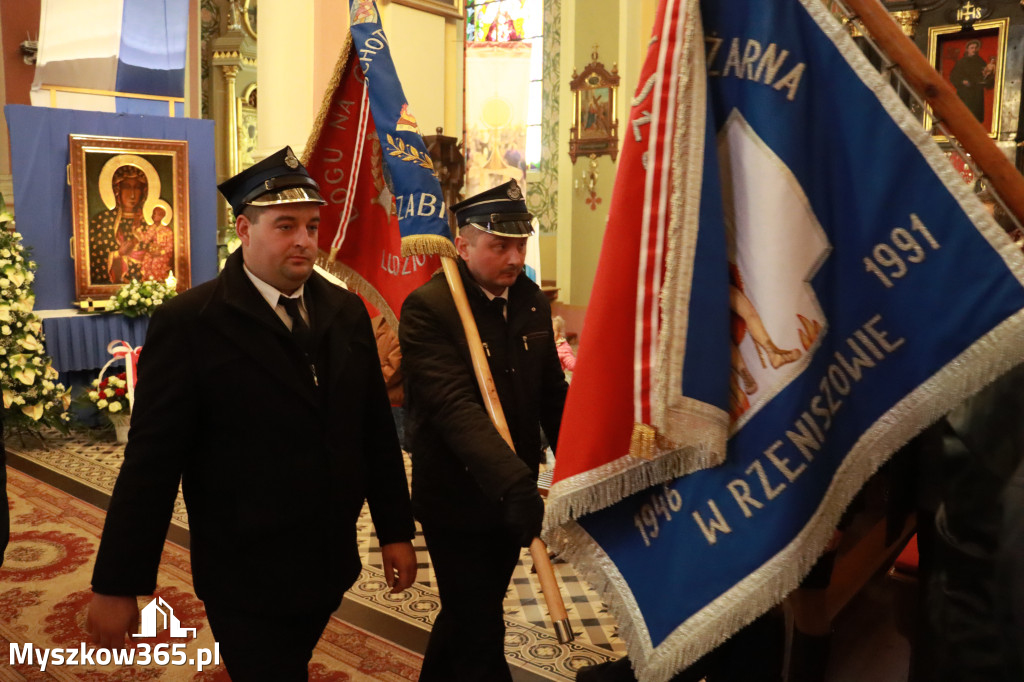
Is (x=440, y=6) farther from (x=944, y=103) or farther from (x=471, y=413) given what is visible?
(x=944, y=103)

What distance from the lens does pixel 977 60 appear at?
9820 mm

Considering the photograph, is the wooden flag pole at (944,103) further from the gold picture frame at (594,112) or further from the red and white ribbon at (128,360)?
the gold picture frame at (594,112)

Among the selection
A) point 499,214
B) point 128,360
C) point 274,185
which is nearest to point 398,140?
point 499,214

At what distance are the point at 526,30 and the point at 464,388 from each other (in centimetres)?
1103

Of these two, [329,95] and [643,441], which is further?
[329,95]

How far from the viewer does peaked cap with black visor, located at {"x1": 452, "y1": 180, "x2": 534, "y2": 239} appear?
104 inches

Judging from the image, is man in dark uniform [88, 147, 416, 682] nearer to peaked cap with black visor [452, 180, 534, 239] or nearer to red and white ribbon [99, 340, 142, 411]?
peaked cap with black visor [452, 180, 534, 239]

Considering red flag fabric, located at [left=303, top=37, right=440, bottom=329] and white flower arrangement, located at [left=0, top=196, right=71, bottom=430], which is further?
white flower arrangement, located at [left=0, top=196, right=71, bottom=430]

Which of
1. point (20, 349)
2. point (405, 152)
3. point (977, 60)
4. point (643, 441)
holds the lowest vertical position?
point (20, 349)

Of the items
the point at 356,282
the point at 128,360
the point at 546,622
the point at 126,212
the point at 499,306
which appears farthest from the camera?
the point at 126,212

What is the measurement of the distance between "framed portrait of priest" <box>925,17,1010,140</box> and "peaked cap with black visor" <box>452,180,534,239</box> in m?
8.75

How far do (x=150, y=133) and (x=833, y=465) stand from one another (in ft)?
26.7

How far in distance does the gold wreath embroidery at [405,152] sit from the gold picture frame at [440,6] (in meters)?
4.06

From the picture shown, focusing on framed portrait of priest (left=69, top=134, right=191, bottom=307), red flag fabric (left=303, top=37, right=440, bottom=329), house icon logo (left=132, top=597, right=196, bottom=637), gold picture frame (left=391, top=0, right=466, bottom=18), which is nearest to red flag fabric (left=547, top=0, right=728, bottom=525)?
red flag fabric (left=303, top=37, right=440, bottom=329)
